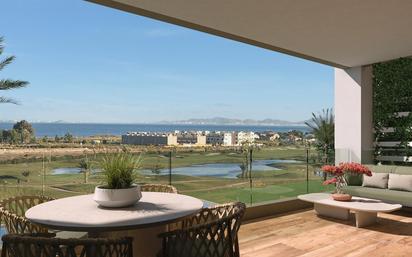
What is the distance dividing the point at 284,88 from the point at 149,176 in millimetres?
47825

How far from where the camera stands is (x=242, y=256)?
3660mm

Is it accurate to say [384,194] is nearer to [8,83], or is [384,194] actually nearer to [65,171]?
[65,171]

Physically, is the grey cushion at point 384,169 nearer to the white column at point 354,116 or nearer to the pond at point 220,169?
the white column at point 354,116

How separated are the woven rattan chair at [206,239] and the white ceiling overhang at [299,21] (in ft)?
7.74

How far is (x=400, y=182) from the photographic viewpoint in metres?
5.71

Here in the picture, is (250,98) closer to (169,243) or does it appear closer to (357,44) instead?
(357,44)

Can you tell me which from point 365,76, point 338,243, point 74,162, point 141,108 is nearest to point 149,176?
point 74,162

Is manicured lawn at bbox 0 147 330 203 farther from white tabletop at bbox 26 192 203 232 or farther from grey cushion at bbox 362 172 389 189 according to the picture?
grey cushion at bbox 362 172 389 189

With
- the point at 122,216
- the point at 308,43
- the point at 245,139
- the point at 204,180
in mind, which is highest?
the point at 308,43

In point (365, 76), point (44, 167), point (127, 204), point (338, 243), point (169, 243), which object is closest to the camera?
point (169, 243)

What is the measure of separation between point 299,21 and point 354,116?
3431 mm

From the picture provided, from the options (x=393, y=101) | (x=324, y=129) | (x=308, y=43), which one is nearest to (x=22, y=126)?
(x=308, y=43)

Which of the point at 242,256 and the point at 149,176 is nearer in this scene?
the point at 242,256

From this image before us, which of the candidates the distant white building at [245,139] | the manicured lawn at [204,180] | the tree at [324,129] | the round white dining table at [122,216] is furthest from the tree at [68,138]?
the tree at [324,129]
